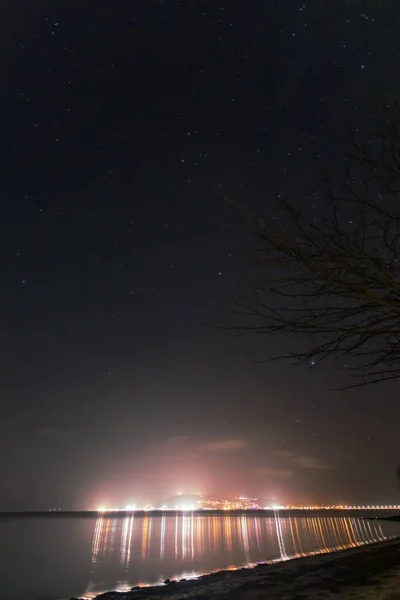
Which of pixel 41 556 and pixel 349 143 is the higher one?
pixel 41 556

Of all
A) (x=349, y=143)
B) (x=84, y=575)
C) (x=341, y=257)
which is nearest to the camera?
(x=341, y=257)

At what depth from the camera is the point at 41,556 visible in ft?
144

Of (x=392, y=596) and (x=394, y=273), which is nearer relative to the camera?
(x=394, y=273)

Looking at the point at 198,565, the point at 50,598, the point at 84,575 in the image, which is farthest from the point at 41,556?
the point at 50,598

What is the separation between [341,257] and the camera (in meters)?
2.63

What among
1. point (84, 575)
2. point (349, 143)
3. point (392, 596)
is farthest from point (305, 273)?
point (84, 575)

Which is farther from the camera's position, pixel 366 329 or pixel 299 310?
pixel 299 310

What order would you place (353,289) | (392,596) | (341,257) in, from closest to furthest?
(353,289)
(341,257)
(392,596)

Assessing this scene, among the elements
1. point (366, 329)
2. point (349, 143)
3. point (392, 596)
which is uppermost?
point (349, 143)

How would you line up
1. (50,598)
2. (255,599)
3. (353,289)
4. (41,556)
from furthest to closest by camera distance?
(41,556) → (50,598) → (255,599) → (353,289)

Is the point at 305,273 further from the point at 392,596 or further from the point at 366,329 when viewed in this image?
the point at 392,596

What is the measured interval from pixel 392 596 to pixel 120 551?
43.6 meters

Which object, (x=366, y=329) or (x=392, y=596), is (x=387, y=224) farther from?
(x=392, y=596)

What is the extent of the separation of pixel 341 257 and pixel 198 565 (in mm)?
35991
